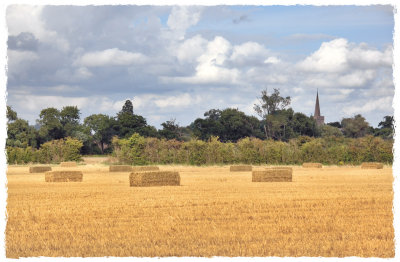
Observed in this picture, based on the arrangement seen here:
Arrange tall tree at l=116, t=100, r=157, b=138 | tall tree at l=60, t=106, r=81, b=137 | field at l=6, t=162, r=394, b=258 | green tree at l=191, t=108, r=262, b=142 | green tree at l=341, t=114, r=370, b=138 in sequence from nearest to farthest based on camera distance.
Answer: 1. field at l=6, t=162, r=394, b=258
2. tall tree at l=60, t=106, r=81, b=137
3. tall tree at l=116, t=100, r=157, b=138
4. green tree at l=341, t=114, r=370, b=138
5. green tree at l=191, t=108, r=262, b=142

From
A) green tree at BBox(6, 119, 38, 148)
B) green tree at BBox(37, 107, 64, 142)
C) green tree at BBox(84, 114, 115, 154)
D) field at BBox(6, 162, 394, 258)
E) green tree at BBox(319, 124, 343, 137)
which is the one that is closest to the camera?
field at BBox(6, 162, 394, 258)

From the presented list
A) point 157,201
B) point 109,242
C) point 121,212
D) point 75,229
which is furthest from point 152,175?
point 109,242

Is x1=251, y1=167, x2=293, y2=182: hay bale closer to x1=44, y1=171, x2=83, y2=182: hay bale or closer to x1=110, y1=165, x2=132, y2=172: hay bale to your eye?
x1=44, y1=171, x2=83, y2=182: hay bale

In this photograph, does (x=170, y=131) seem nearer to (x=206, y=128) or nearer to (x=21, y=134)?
(x=206, y=128)

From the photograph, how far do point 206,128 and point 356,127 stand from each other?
16.7 m

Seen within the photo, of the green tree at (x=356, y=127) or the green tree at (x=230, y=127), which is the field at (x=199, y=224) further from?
the green tree at (x=230, y=127)

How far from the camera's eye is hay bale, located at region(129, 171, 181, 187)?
23.8 meters

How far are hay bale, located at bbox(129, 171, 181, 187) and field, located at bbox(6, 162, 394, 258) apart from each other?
3228 millimetres

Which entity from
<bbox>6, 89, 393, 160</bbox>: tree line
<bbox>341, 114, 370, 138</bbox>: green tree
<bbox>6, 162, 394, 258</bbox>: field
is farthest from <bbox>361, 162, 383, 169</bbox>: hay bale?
<bbox>6, 162, 394, 258</bbox>: field

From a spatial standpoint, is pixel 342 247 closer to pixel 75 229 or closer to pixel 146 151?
pixel 75 229

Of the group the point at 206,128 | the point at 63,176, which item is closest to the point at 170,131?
the point at 206,128

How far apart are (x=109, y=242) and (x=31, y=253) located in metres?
1.45

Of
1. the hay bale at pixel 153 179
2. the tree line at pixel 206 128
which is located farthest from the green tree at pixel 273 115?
the hay bale at pixel 153 179

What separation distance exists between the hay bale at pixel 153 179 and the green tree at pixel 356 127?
38230 mm
